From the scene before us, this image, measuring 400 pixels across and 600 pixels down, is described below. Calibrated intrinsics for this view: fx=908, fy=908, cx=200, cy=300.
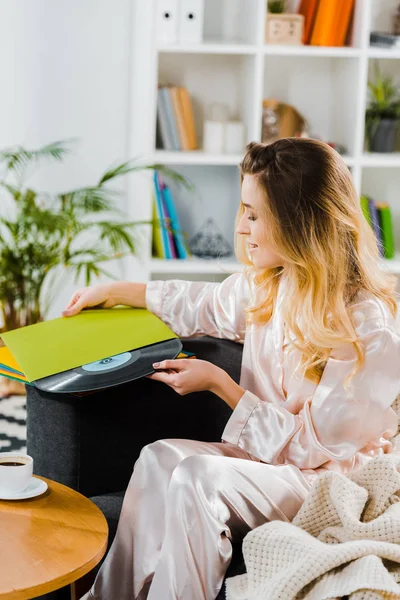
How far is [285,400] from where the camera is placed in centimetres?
198

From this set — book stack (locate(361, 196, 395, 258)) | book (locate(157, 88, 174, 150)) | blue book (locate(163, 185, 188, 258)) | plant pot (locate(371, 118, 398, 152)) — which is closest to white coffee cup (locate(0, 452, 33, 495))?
blue book (locate(163, 185, 188, 258))

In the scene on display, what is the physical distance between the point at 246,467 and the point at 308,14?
229cm

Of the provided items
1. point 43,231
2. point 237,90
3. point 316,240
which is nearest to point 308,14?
point 237,90

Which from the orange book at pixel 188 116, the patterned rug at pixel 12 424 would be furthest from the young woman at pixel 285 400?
the orange book at pixel 188 116

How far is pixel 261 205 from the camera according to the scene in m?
1.85

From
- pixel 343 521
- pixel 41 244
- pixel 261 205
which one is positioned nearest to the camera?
pixel 343 521

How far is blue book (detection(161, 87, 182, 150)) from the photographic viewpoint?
3.43 m

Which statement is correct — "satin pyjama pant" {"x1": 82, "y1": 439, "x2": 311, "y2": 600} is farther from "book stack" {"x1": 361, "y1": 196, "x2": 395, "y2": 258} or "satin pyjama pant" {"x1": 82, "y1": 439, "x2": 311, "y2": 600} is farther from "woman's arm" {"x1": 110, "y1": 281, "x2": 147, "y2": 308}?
"book stack" {"x1": 361, "y1": 196, "x2": 395, "y2": 258}

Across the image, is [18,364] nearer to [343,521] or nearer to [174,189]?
[343,521]

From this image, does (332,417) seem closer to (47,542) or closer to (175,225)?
(47,542)

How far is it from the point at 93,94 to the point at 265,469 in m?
2.32

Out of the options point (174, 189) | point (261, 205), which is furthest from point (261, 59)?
point (261, 205)

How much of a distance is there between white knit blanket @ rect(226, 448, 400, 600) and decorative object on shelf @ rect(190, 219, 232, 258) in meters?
1.97

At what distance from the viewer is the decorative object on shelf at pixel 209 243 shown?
11.8ft
